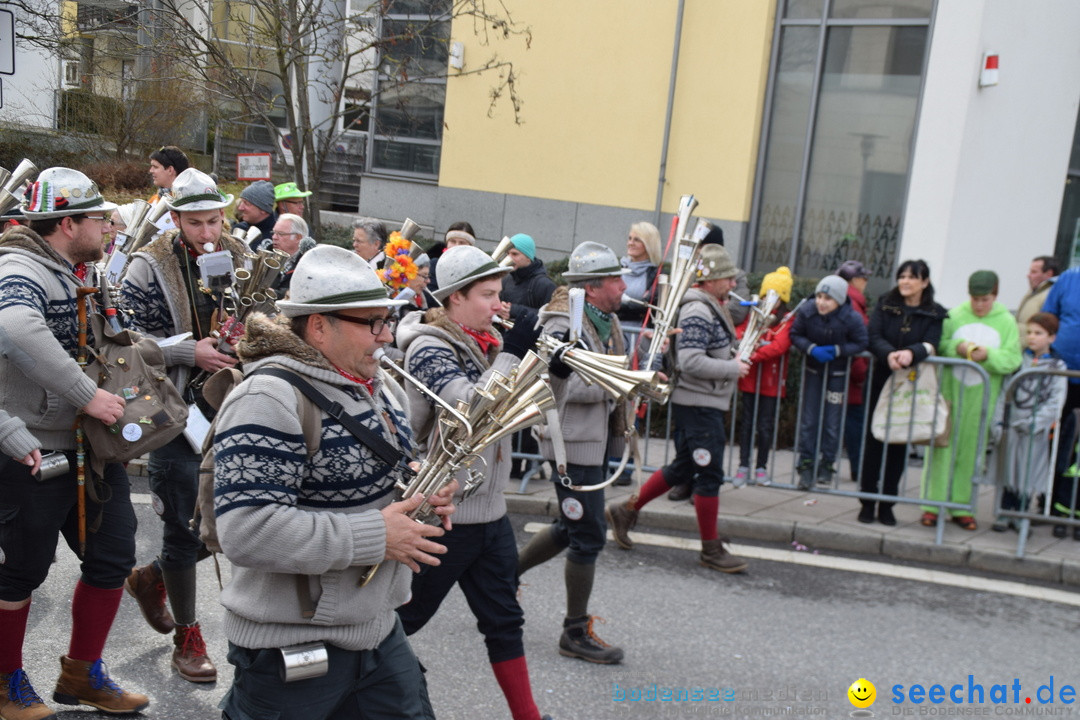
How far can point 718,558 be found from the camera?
629 cm

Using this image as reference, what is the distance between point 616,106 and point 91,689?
395 inches

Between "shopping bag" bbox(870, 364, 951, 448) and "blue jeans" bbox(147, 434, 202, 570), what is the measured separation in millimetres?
4768

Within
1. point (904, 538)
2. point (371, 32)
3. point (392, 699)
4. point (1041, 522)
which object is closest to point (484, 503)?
point (392, 699)

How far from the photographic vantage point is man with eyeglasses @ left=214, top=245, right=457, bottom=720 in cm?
255

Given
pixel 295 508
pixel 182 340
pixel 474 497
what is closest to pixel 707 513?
pixel 474 497

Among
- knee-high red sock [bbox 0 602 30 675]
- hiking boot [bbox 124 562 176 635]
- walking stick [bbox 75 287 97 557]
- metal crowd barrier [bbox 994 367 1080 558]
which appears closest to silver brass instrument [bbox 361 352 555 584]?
walking stick [bbox 75 287 97 557]

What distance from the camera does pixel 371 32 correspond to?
38.3 ft

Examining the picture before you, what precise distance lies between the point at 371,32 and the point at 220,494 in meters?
10.0

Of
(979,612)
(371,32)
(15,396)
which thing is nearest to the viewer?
(15,396)

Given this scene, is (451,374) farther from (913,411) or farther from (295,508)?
(913,411)

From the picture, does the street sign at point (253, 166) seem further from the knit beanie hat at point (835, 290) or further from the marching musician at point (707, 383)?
the marching musician at point (707, 383)

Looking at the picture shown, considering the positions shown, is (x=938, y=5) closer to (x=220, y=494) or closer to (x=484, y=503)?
(x=484, y=503)

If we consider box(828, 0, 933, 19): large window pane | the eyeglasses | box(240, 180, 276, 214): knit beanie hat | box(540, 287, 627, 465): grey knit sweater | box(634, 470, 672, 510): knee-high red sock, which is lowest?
box(634, 470, 672, 510): knee-high red sock

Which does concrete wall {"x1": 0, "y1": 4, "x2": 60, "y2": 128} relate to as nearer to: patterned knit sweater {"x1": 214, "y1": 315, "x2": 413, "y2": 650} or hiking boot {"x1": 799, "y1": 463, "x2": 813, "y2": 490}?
hiking boot {"x1": 799, "y1": 463, "x2": 813, "y2": 490}
